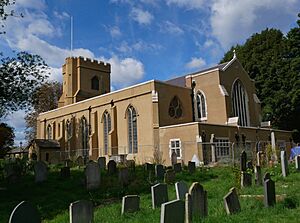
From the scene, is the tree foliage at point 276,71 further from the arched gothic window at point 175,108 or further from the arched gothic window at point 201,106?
the arched gothic window at point 175,108

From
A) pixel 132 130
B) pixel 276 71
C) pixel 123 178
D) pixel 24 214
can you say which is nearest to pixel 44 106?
pixel 132 130

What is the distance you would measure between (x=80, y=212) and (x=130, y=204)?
6.08 feet

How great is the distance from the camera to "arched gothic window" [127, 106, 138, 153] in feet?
112

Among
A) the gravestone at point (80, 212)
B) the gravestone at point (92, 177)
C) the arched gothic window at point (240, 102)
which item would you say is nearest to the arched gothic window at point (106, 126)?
the arched gothic window at point (240, 102)

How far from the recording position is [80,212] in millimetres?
7312

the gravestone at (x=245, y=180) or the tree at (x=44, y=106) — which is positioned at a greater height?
the tree at (x=44, y=106)

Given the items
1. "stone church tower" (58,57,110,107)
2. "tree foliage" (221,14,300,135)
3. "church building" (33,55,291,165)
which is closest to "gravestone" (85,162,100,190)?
"church building" (33,55,291,165)

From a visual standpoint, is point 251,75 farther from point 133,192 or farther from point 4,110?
point 133,192

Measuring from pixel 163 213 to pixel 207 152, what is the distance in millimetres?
22051

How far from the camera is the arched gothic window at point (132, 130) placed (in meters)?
34.0

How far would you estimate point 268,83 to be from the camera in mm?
41969

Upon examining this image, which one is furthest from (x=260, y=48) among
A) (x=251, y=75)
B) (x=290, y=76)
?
(x=290, y=76)

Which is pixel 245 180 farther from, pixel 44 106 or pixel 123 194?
pixel 44 106

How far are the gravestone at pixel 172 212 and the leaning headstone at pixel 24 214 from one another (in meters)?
2.30
